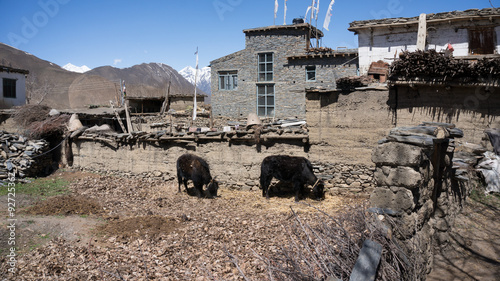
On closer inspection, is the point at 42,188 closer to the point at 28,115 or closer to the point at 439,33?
the point at 28,115

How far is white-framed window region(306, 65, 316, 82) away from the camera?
2358 centimetres

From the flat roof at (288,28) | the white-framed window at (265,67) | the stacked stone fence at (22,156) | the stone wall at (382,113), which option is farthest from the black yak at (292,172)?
the white-framed window at (265,67)

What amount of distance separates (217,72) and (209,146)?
16.4 metres

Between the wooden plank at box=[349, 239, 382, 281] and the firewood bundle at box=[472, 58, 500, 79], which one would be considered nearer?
the wooden plank at box=[349, 239, 382, 281]

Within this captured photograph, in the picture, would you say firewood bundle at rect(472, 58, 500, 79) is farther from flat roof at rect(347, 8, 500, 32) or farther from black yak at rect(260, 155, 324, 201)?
flat roof at rect(347, 8, 500, 32)

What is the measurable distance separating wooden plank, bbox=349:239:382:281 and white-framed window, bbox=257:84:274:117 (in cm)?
2268

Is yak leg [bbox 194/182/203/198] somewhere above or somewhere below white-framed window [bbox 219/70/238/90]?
below

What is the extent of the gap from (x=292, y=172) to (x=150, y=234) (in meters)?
4.74

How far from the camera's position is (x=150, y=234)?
23.2ft

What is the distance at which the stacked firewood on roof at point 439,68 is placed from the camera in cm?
804

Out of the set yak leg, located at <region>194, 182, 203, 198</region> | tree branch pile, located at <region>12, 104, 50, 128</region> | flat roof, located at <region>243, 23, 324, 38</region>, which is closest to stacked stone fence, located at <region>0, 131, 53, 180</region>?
tree branch pile, located at <region>12, 104, 50, 128</region>

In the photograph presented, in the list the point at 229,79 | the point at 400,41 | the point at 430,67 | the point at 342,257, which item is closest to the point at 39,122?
the point at 229,79

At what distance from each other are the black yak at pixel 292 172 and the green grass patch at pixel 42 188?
25.0ft

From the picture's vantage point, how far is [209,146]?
456 inches
